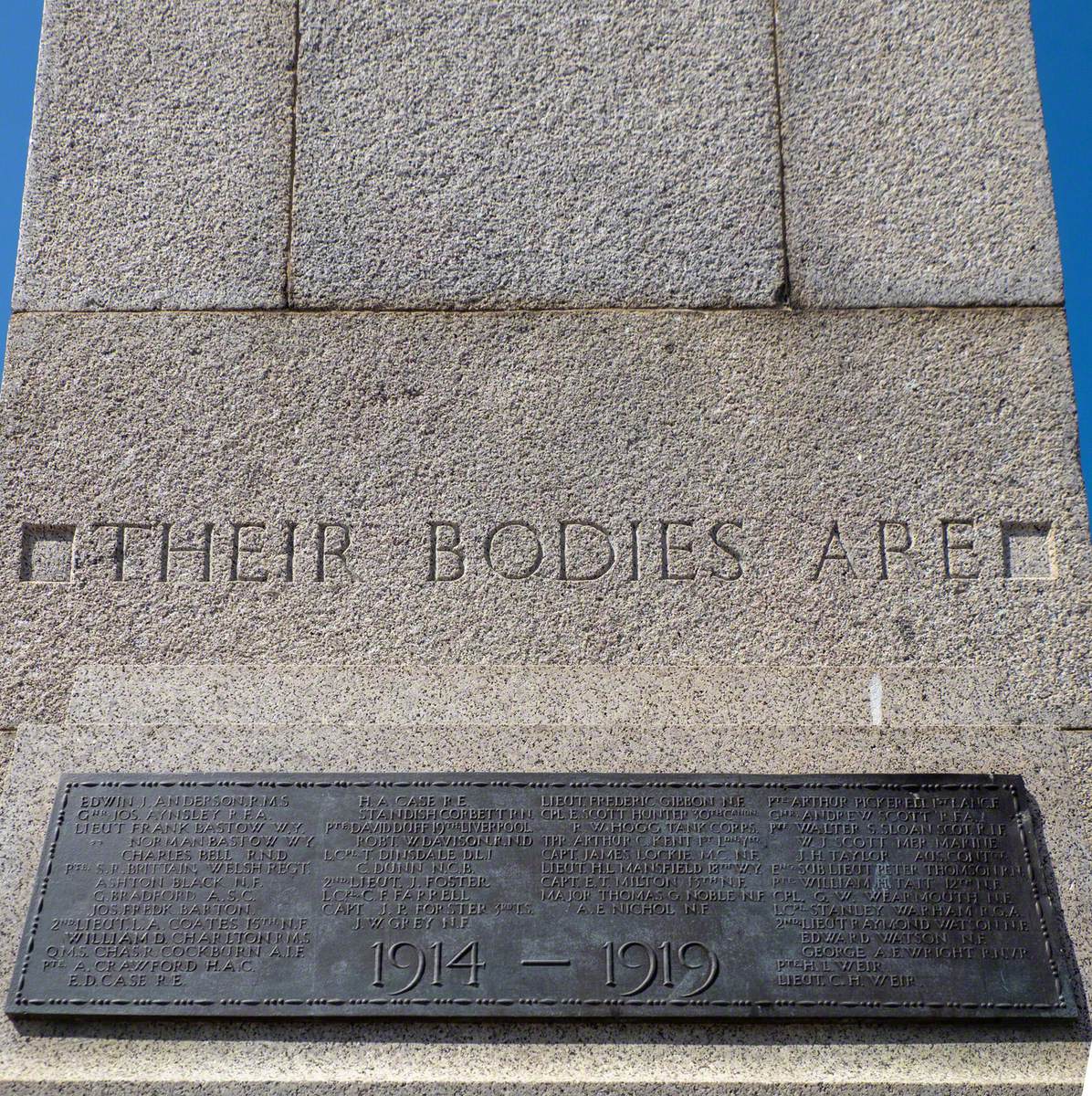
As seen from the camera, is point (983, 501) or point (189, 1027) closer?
point (189, 1027)

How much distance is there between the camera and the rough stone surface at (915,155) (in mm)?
4980

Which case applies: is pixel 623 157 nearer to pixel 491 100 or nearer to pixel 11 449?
pixel 491 100

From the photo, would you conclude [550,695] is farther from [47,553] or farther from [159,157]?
[159,157]

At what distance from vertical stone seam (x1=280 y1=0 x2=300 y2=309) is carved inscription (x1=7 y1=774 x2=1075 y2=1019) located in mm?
2117

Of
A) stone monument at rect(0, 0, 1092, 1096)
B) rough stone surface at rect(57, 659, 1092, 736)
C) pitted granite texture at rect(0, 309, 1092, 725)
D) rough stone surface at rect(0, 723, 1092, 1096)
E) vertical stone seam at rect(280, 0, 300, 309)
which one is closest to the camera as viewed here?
rough stone surface at rect(0, 723, 1092, 1096)

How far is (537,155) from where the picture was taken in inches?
203

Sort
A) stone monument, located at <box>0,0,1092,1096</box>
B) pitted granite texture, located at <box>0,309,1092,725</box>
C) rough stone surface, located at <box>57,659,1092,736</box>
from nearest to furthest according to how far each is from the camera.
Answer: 1. stone monument, located at <box>0,0,1092,1096</box>
2. rough stone surface, located at <box>57,659,1092,736</box>
3. pitted granite texture, located at <box>0,309,1092,725</box>

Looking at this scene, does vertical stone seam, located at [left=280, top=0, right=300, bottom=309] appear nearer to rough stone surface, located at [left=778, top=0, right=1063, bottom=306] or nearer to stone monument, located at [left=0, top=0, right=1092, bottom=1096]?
stone monument, located at [left=0, top=0, right=1092, bottom=1096]

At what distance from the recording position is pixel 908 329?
489 centimetres

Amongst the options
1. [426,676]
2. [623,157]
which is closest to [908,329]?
[623,157]

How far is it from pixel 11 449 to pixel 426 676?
6.49 feet

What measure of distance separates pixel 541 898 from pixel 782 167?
331cm

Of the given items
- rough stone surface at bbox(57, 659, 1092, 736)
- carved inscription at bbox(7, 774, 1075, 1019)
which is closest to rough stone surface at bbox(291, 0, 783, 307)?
rough stone surface at bbox(57, 659, 1092, 736)

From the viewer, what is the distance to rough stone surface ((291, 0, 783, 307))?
5.00m
